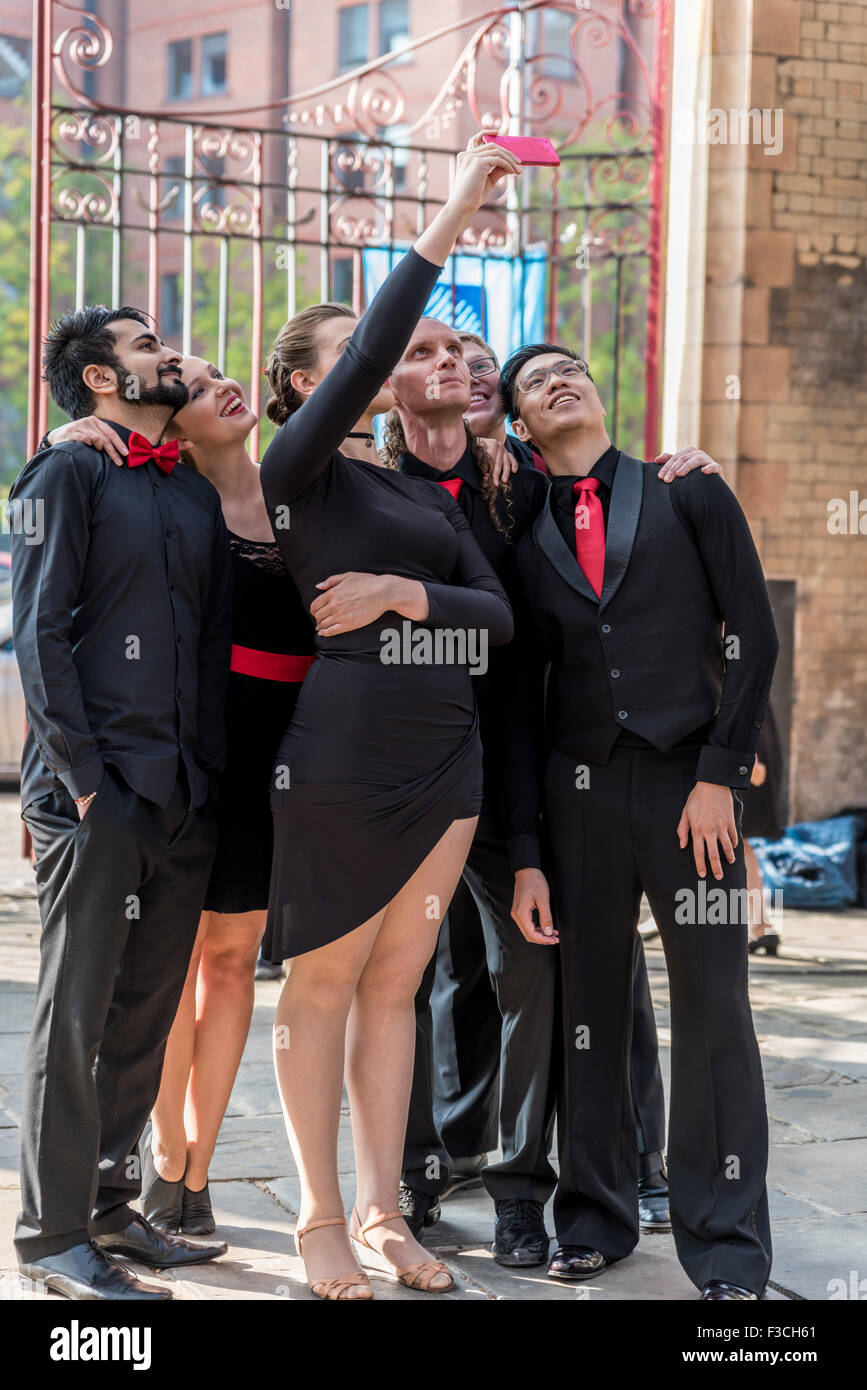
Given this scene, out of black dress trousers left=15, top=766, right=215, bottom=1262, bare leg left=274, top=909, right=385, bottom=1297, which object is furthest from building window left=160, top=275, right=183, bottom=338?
bare leg left=274, top=909, right=385, bottom=1297

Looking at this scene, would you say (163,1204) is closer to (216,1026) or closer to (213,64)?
(216,1026)

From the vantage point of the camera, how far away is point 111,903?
312 cm

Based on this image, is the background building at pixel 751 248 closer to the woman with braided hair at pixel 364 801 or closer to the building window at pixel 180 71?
the woman with braided hair at pixel 364 801

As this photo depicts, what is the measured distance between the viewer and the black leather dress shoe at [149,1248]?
332cm

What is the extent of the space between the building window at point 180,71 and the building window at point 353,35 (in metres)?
3.19

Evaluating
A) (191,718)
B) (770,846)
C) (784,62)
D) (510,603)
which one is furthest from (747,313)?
(191,718)

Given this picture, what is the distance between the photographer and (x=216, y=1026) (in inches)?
141

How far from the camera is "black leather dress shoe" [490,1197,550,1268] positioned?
11.1ft

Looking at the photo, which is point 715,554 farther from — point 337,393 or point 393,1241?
point 393,1241

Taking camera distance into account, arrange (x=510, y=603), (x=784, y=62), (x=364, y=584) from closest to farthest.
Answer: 1. (x=364, y=584)
2. (x=510, y=603)
3. (x=784, y=62)

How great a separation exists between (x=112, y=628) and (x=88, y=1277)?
128cm

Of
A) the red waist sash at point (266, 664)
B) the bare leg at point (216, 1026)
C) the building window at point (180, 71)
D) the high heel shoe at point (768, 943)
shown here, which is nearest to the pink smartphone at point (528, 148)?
the red waist sash at point (266, 664)

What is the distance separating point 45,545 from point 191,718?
47 cm

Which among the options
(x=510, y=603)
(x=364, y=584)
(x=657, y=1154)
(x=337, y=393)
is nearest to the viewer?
(x=337, y=393)
